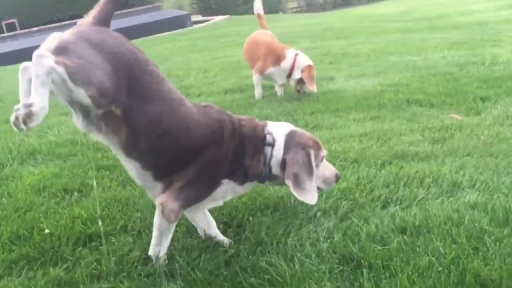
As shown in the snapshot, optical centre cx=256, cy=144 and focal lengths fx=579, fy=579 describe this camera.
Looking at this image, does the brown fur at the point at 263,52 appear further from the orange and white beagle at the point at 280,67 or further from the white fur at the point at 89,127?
the white fur at the point at 89,127

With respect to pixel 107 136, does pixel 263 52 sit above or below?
below

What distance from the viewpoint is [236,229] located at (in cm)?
315

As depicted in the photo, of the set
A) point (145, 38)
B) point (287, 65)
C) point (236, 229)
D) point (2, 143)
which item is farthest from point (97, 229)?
point (145, 38)

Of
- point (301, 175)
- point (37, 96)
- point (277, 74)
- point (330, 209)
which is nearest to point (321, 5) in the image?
point (277, 74)

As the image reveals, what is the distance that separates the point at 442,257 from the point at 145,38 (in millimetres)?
15512

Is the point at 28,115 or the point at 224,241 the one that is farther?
the point at 224,241

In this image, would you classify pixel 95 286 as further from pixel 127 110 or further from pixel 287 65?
pixel 287 65

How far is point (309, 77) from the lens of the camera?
633 cm

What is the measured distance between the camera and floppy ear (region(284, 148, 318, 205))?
265 centimetres

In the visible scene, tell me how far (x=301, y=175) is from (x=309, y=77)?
148 inches

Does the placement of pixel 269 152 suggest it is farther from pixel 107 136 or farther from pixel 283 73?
pixel 283 73

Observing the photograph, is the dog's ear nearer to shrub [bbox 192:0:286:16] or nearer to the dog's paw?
the dog's paw

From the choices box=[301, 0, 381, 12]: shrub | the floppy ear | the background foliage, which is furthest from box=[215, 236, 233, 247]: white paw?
box=[301, 0, 381, 12]: shrub

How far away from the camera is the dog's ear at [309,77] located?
20.5ft
